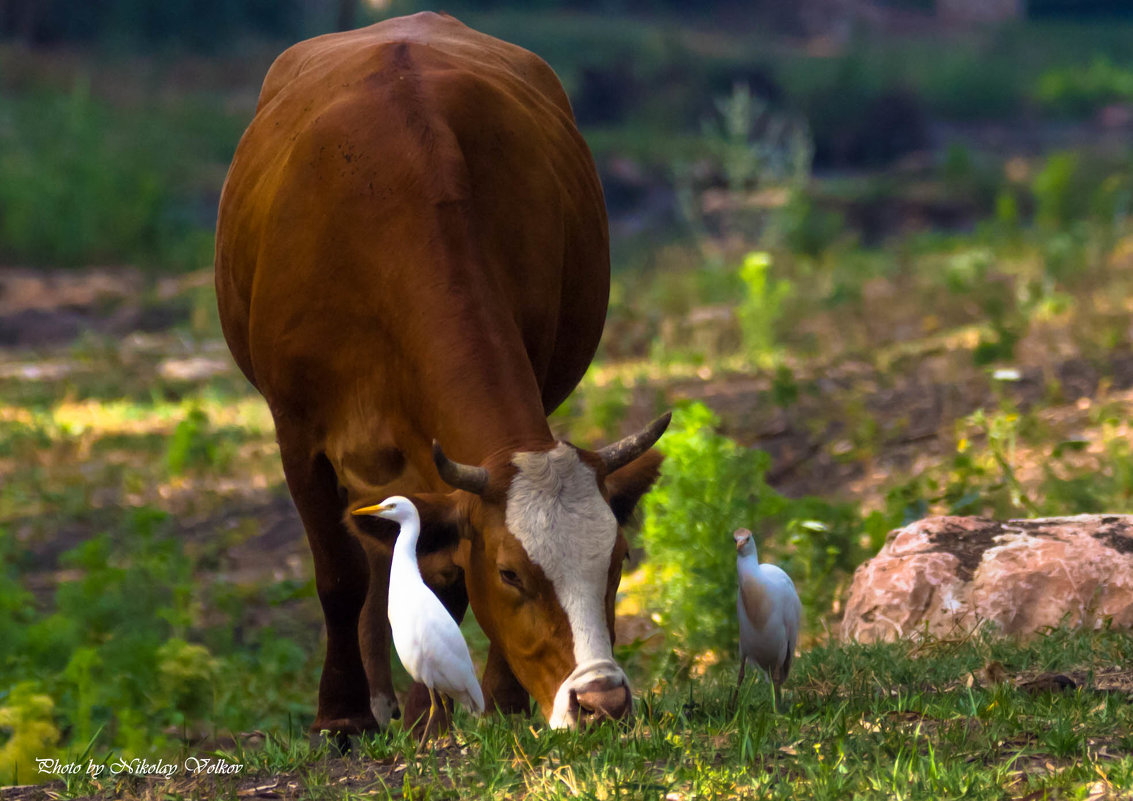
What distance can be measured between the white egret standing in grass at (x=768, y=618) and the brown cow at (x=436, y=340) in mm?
503

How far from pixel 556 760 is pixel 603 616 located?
13.5 inches

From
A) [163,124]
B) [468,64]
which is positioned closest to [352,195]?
[468,64]

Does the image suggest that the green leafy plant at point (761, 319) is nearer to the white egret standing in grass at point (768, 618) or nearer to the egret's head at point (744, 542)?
the egret's head at point (744, 542)

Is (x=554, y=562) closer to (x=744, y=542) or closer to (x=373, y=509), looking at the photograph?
(x=373, y=509)

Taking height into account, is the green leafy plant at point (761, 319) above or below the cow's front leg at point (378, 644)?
below

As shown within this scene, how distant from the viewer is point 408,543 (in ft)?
12.3

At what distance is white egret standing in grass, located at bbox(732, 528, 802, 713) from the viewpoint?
Result: 4.09 meters

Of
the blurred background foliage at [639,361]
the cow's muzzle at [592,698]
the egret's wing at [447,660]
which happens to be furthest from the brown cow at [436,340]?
the blurred background foliage at [639,361]

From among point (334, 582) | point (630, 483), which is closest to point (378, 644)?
point (334, 582)

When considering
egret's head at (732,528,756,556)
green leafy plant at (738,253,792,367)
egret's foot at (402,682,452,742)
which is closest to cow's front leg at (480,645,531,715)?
egret's foot at (402,682,452,742)

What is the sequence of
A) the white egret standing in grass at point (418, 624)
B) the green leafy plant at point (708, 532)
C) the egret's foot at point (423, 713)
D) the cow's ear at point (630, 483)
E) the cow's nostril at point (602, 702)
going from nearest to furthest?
the cow's nostril at point (602, 702)
the white egret standing in grass at point (418, 624)
the cow's ear at point (630, 483)
the egret's foot at point (423, 713)
the green leafy plant at point (708, 532)

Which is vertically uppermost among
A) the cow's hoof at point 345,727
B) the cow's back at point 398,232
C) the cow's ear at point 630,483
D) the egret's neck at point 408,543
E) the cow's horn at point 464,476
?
the cow's back at point 398,232

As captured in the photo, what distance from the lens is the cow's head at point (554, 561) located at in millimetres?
3467

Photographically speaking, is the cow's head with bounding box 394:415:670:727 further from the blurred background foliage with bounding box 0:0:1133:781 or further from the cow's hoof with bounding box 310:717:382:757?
the blurred background foliage with bounding box 0:0:1133:781
